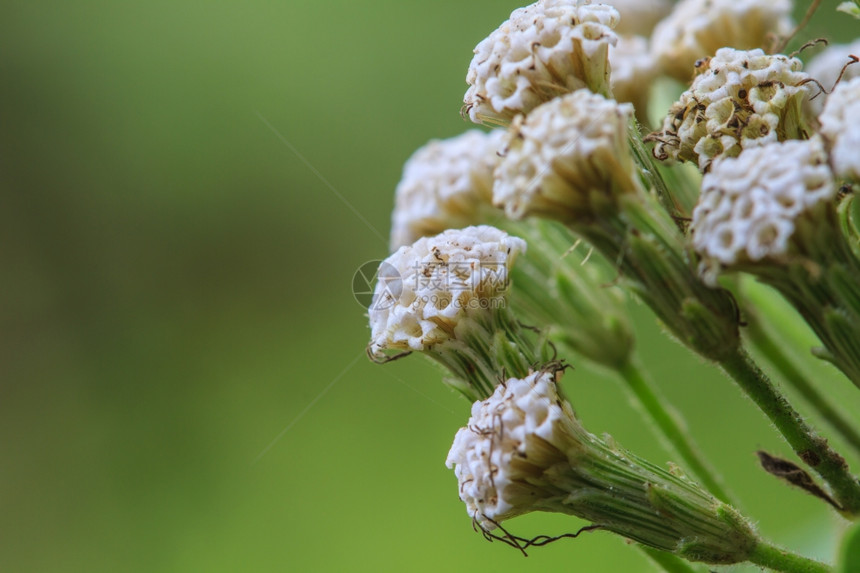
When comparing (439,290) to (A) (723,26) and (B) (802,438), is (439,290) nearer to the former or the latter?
(B) (802,438)

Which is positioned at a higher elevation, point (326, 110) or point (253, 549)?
point (326, 110)

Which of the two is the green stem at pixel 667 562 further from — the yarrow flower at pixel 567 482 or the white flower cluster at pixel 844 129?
the white flower cluster at pixel 844 129

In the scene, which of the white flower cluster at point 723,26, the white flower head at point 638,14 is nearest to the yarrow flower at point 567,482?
the white flower cluster at point 723,26

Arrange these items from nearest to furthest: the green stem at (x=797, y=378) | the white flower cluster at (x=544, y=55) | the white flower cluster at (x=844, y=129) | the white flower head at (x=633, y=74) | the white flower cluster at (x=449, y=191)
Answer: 1. the white flower cluster at (x=844, y=129)
2. the white flower cluster at (x=544, y=55)
3. the green stem at (x=797, y=378)
4. the white flower cluster at (x=449, y=191)
5. the white flower head at (x=633, y=74)

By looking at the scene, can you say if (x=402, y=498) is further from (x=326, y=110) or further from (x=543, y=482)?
(x=543, y=482)

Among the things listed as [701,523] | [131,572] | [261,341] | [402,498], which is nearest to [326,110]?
[261,341]

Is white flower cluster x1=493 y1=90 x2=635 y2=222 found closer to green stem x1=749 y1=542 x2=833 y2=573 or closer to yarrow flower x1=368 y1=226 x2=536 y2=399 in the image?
yarrow flower x1=368 y1=226 x2=536 y2=399

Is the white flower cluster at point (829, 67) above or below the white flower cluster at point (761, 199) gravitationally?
below
